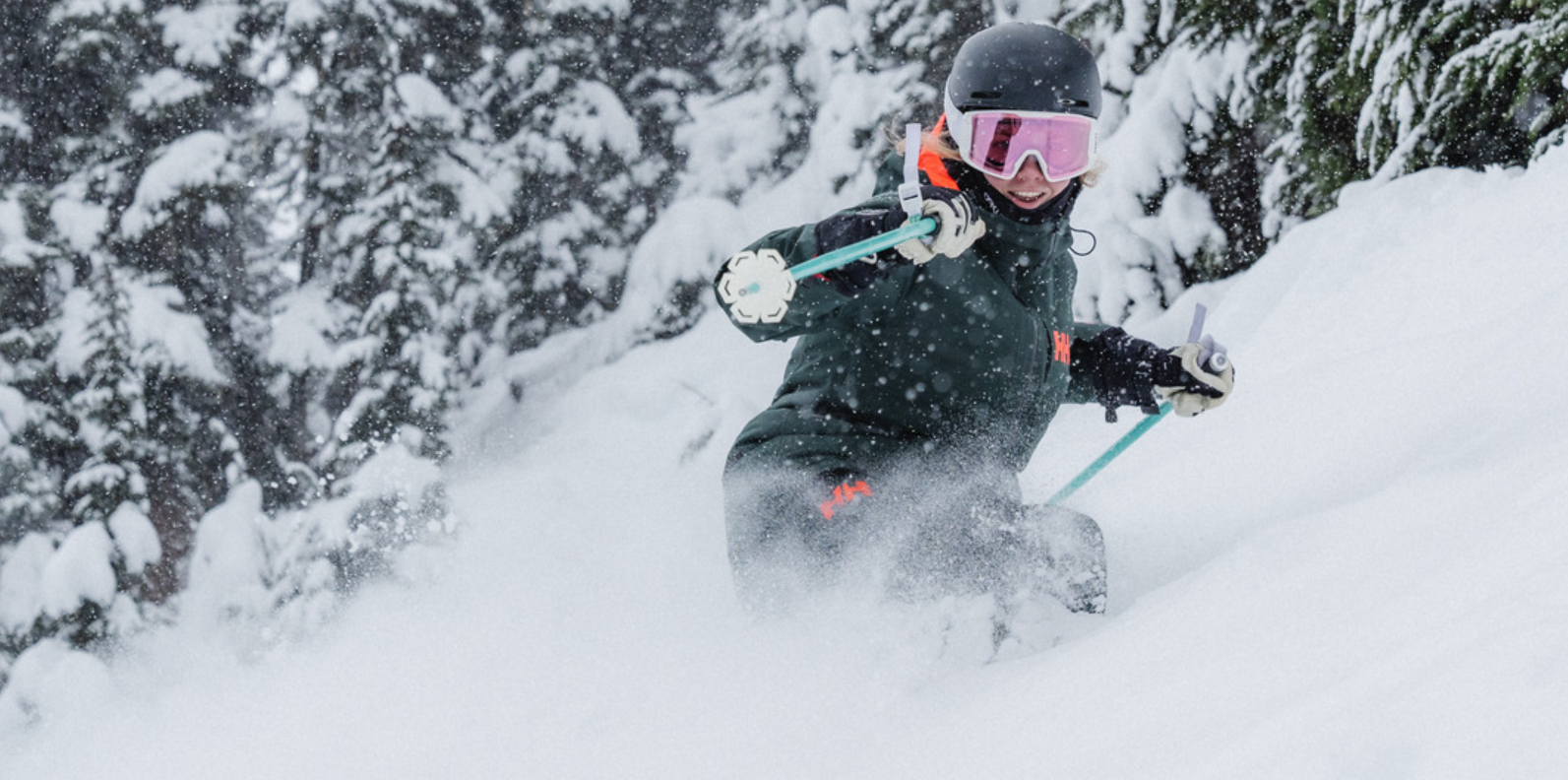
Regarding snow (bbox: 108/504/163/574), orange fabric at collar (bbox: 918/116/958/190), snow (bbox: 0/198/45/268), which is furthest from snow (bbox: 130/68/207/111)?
orange fabric at collar (bbox: 918/116/958/190)

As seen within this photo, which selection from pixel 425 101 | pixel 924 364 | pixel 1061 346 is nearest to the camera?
pixel 924 364

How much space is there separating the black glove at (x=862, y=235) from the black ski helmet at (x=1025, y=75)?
0.46 m

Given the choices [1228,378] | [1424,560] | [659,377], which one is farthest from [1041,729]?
[659,377]

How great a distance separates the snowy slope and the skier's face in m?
0.97

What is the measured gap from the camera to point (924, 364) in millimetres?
3061

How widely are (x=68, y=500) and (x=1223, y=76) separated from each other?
777 centimetres

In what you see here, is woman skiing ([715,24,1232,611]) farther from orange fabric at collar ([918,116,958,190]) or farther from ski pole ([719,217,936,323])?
ski pole ([719,217,936,323])

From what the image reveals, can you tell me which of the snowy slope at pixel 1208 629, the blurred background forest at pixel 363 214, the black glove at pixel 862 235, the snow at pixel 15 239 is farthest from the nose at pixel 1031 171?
the snow at pixel 15 239

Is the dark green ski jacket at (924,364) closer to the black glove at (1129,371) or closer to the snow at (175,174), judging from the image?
the black glove at (1129,371)

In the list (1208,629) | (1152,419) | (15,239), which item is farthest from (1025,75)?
(15,239)

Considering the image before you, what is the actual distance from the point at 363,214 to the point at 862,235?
708 centimetres

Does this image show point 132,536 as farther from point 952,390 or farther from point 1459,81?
point 1459,81

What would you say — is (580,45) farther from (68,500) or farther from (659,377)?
(68,500)

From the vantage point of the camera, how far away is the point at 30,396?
7.84 meters
